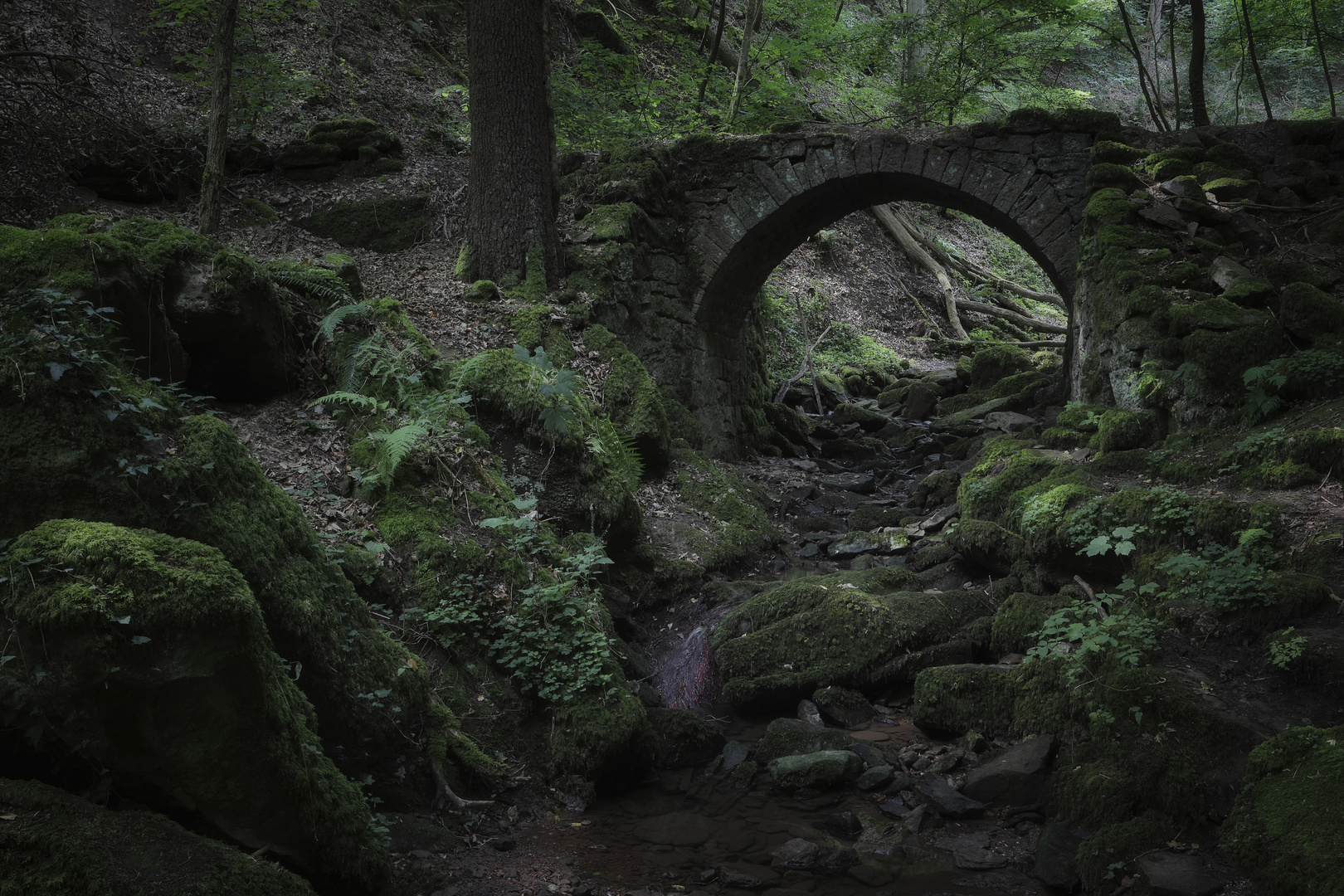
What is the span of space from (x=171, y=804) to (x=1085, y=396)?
7763 mm

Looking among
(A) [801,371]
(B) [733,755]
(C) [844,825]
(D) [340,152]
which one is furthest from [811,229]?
(C) [844,825]

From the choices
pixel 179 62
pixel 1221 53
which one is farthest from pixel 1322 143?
pixel 179 62

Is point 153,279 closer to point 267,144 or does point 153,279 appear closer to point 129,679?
point 129,679

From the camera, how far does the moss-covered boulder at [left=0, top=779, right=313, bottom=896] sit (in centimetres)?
179

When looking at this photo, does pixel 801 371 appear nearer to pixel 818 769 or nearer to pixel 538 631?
pixel 538 631

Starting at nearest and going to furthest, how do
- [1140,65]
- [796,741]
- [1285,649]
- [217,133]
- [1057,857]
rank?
[1057,857], [1285,649], [796,741], [217,133], [1140,65]

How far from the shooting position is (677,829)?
3.73 m

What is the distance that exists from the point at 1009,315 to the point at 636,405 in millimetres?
13501

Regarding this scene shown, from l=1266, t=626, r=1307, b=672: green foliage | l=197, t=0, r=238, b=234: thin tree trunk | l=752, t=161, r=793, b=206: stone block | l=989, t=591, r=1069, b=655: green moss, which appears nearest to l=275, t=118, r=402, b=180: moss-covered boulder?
l=197, t=0, r=238, b=234: thin tree trunk

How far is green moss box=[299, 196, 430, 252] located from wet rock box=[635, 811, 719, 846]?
686cm

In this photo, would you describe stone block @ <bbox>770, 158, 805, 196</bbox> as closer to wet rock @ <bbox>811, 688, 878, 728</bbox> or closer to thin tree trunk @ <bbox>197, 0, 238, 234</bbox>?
thin tree trunk @ <bbox>197, 0, 238, 234</bbox>

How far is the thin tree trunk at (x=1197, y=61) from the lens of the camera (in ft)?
30.1

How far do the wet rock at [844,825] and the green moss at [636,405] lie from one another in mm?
3960

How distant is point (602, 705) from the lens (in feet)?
13.7
